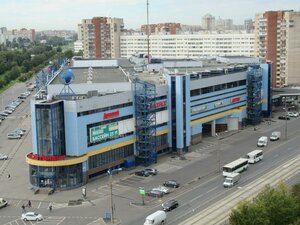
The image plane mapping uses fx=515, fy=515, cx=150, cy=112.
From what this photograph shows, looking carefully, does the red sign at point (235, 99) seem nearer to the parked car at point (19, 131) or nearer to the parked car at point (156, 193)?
the parked car at point (156, 193)

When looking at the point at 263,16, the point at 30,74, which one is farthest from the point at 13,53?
the point at 263,16

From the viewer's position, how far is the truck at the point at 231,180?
4238cm

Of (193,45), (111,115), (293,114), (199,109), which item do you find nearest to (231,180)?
(111,115)

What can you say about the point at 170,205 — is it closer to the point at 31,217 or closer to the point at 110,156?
the point at 31,217

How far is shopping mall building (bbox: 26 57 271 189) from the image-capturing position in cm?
4375

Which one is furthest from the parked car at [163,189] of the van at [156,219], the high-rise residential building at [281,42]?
the high-rise residential building at [281,42]

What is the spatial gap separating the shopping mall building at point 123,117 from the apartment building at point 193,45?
64.3 meters

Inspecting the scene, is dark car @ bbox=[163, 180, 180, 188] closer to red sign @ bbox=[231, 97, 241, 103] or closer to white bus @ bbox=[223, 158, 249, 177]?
white bus @ bbox=[223, 158, 249, 177]

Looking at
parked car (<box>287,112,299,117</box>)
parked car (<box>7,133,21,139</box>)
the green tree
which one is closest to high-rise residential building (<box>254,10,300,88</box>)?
parked car (<box>287,112,299,117</box>)

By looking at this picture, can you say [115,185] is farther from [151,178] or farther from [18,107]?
[18,107]

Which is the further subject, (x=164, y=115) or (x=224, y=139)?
(x=224, y=139)

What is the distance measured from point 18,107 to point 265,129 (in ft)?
154

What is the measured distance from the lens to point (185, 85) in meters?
54.2

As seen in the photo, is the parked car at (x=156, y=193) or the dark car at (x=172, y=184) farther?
the dark car at (x=172, y=184)
